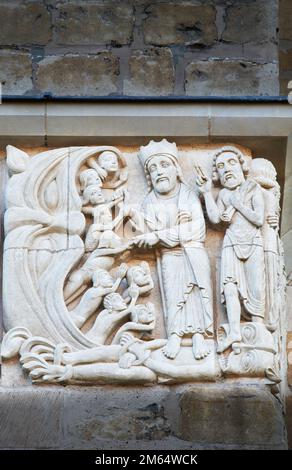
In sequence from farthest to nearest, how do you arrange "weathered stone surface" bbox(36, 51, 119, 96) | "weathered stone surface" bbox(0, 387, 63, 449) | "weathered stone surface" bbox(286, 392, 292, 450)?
"weathered stone surface" bbox(286, 392, 292, 450)
"weathered stone surface" bbox(36, 51, 119, 96)
"weathered stone surface" bbox(0, 387, 63, 449)

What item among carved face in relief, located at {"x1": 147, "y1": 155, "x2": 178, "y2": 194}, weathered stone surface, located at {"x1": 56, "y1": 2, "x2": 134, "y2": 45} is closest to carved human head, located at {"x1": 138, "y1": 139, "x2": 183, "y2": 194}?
carved face in relief, located at {"x1": 147, "y1": 155, "x2": 178, "y2": 194}

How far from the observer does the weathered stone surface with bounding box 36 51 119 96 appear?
8023 millimetres

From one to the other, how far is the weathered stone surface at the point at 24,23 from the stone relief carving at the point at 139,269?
0.58 m

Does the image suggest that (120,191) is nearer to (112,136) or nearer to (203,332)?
(112,136)

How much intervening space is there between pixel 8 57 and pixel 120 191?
0.82m

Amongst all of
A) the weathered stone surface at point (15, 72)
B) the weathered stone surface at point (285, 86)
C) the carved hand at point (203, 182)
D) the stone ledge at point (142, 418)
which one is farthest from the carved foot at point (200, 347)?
the weathered stone surface at point (285, 86)

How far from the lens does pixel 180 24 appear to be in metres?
8.20

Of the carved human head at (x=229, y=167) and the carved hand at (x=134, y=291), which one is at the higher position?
the carved human head at (x=229, y=167)

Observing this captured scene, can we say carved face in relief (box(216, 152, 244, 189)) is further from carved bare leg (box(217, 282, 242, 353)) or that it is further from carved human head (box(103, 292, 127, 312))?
carved human head (box(103, 292, 127, 312))

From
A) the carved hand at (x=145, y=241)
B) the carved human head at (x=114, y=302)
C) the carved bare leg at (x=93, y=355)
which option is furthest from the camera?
the carved hand at (x=145, y=241)

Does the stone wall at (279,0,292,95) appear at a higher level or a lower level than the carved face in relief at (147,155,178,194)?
higher

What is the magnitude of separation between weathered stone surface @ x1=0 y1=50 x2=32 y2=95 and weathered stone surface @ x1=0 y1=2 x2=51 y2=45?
0.07 meters

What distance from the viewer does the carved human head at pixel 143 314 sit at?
294 inches

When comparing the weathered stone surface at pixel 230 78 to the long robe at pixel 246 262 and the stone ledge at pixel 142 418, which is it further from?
the stone ledge at pixel 142 418
